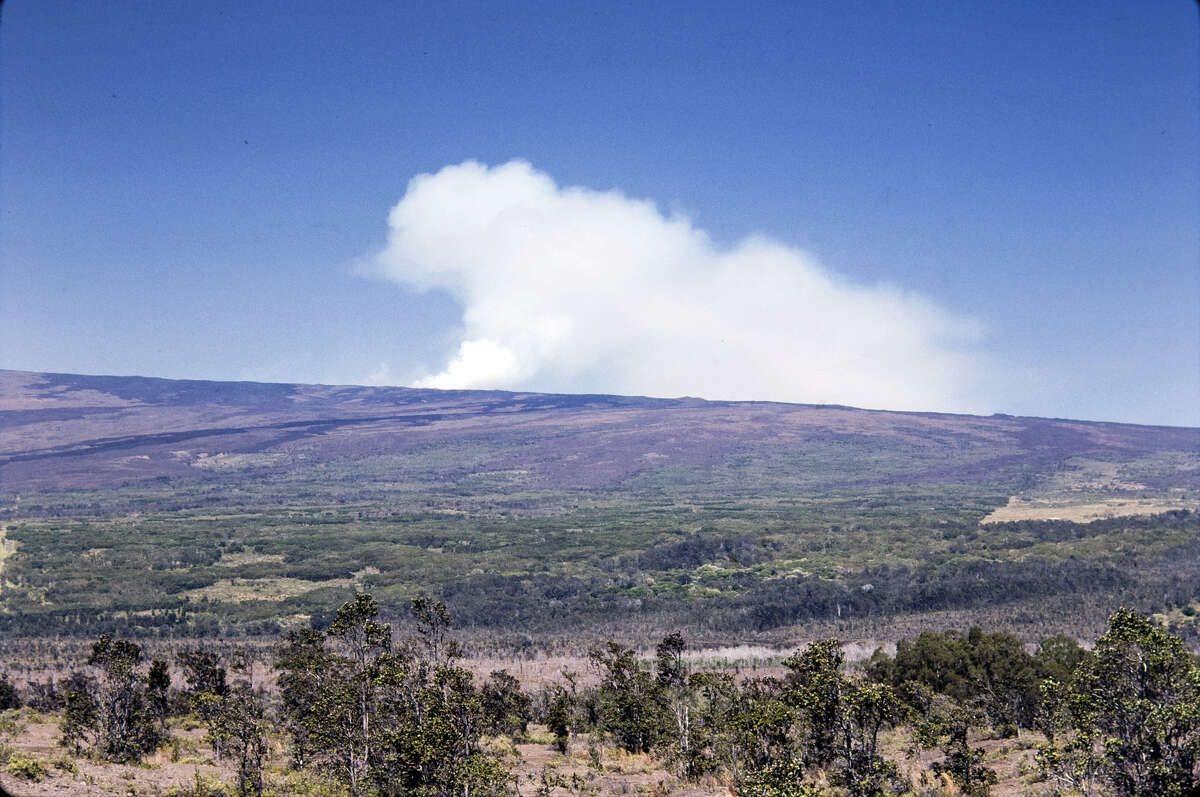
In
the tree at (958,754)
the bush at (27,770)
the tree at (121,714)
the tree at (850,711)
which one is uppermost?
the tree at (850,711)

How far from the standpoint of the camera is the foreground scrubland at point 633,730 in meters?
15.6

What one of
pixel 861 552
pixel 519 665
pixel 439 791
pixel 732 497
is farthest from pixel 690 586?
pixel 732 497

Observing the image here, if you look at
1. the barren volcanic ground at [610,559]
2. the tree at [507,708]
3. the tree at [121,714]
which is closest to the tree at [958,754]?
the tree at [507,708]

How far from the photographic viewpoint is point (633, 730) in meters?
29.0

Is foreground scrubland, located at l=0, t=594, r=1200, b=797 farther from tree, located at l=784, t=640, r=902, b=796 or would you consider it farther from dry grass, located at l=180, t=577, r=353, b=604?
dry grass, located at l=180, t=577, r=353, b=604

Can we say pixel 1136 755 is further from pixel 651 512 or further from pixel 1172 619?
pixel 651 512

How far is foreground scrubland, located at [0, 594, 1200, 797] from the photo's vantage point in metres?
15.6

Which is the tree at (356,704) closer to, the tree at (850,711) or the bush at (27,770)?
the bush at (27,770)

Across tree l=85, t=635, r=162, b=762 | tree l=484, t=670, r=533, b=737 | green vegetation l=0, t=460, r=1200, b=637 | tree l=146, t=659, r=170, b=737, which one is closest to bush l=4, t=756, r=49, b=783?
tree l=85, t=635, r=162, b=762

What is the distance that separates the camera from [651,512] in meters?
140

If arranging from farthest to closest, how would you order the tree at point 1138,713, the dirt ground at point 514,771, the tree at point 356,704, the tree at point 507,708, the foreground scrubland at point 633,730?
the tree at point 507,708, the tree at point 356,704, the dirt ground at point 514,771, the foreground scrubland at point 633,730, the tree at point 1138,713

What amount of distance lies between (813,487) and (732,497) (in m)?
27.9

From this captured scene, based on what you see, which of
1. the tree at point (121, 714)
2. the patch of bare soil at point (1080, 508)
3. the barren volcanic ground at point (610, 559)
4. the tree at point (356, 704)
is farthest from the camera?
the patch of bare soil at point (1080, 508)

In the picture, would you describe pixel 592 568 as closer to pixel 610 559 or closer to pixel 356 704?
pixel 610 559
